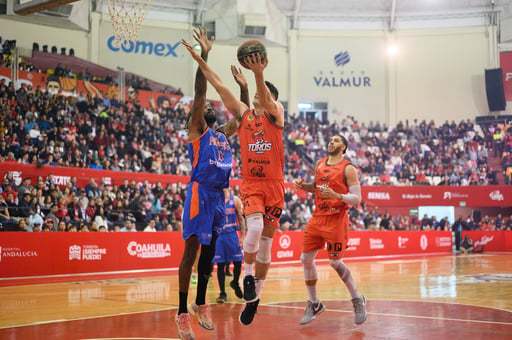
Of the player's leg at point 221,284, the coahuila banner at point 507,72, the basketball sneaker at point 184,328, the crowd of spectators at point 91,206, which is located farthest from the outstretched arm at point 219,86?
the coahuila banner at point 507,72

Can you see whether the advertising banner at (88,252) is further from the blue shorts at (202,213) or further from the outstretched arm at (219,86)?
the outstretched arm at (219,86)

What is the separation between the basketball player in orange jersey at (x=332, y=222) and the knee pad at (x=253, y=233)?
5.35 ft

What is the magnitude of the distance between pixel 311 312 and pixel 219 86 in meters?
3.20

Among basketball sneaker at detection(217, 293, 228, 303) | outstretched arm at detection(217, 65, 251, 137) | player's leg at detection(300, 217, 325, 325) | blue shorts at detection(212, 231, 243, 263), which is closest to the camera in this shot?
outstretched arm at detection(217, 65, 251, 137)

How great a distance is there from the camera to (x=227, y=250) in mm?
10711

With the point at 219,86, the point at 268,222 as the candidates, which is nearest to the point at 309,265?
the point at 268,222

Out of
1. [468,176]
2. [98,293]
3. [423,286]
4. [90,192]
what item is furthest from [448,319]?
[468,176]

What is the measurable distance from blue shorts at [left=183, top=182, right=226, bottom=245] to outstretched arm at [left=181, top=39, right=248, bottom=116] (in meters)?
0.94

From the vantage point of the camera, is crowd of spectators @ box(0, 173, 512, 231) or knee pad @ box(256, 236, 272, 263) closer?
knee pad @ box(256, 236, 272, 263)

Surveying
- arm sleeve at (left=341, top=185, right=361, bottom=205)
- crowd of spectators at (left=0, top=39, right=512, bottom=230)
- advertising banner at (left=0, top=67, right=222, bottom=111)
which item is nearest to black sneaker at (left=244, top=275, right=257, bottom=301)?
arm sleeve at (left=341, top=185, right=361, bottom=205)

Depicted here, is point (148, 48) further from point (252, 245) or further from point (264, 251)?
point (252, 245)

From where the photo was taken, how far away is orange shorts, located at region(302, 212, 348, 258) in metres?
7.57

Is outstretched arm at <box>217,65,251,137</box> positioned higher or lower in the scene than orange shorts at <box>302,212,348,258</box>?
higher

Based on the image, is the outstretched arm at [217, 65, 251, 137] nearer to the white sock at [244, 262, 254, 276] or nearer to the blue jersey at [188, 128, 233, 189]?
the blue jersey at [188, 128, 233, 189]
